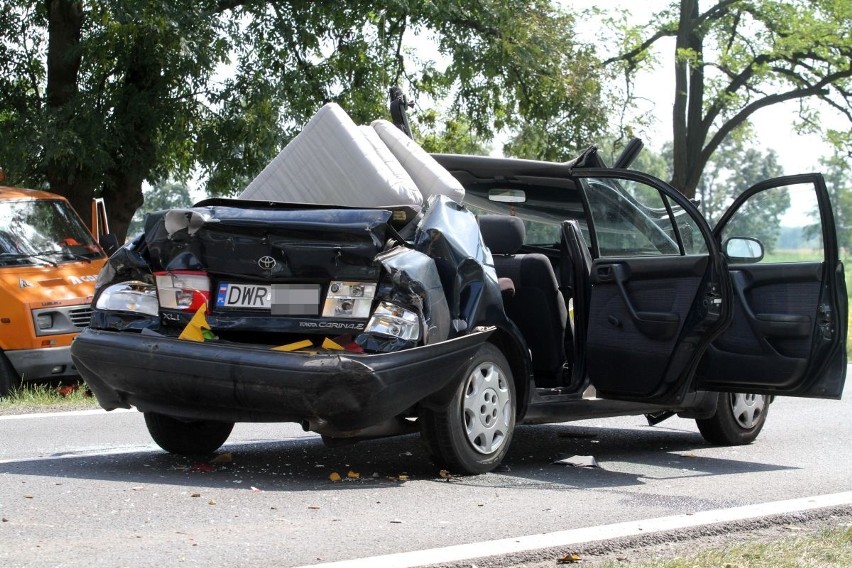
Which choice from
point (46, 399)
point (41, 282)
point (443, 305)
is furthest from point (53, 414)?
point (443, 305)

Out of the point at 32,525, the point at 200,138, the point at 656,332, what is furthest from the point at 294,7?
the point at 32,525

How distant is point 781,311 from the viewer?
7555 mm

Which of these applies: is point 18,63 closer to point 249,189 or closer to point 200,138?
point 200,138

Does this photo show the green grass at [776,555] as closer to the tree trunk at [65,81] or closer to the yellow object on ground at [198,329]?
the yellow object on ground at [198,329]

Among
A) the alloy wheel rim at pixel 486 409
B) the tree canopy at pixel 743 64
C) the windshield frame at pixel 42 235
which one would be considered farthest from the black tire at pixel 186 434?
the tree canopy at pixel 743 64

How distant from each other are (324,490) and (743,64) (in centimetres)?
2711

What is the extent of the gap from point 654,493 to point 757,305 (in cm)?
158

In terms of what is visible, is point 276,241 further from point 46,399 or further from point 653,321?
point 46,399

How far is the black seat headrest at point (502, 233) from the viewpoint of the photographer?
7.16m

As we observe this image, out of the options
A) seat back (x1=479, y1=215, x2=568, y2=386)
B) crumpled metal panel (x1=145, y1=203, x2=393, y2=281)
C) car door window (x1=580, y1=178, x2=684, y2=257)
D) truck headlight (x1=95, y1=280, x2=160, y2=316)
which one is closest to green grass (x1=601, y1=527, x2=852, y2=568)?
crumpled metal panel (x1=145, y1=203, x2=393, y2=281)

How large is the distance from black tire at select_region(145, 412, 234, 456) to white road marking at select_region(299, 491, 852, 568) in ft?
8.43

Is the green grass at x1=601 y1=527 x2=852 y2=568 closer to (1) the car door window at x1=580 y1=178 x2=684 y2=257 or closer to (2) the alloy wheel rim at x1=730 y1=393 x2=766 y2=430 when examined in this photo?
(1) the car door window at x1=580 y1=178 x2=684 y2=257

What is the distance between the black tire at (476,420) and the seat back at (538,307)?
62 centimetres

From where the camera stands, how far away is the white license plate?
6.41 meters
